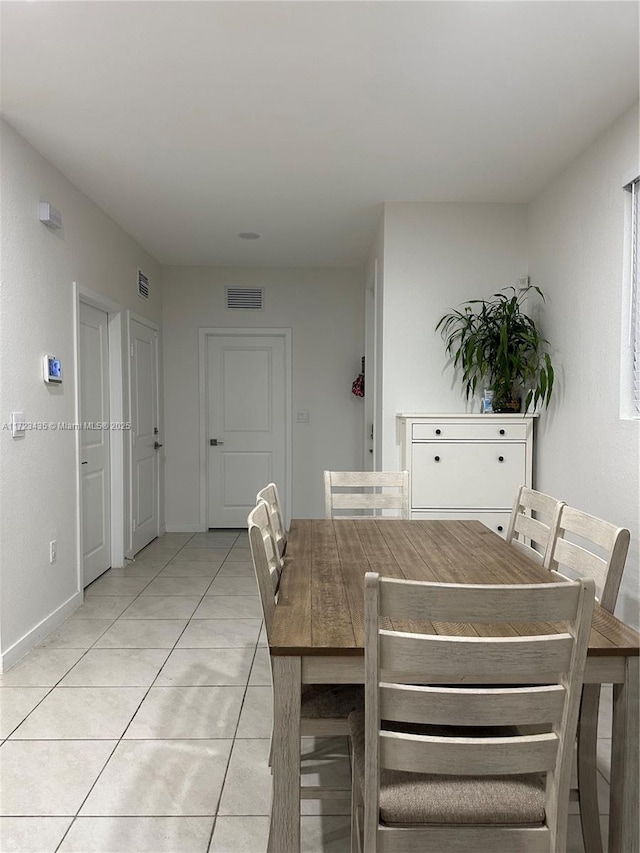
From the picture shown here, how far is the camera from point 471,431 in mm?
3822

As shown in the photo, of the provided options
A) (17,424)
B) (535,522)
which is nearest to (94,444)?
(17,424)

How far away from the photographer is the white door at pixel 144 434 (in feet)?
16.5

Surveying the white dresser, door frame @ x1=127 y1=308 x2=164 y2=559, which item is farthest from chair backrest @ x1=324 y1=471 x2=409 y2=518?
door frame @ x1=127 y1=308 x2=164 y2=559

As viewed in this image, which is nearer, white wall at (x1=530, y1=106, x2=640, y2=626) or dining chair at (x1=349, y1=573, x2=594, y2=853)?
dining chair at (x1=349, y1=573, x2=594, y2=853)

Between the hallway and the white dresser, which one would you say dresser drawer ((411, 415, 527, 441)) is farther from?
the hallway

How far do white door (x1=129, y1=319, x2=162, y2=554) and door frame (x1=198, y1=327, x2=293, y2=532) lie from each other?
0.46 meters

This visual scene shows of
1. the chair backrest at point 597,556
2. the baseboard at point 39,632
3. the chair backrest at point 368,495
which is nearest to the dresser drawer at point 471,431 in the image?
the chair backrest at point 368,495

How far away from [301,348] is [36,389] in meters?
3.14

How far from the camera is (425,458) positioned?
3.81 metres

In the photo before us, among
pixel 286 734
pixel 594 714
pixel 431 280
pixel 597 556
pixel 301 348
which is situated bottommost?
pixel 594 714

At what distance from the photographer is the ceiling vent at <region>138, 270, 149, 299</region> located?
17.0 ft

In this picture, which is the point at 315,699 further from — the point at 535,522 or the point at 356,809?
the point at 535,522

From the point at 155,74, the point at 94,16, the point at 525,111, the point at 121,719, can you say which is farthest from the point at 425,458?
the point at 94,16

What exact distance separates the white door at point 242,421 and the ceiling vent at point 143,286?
34.0 inches
